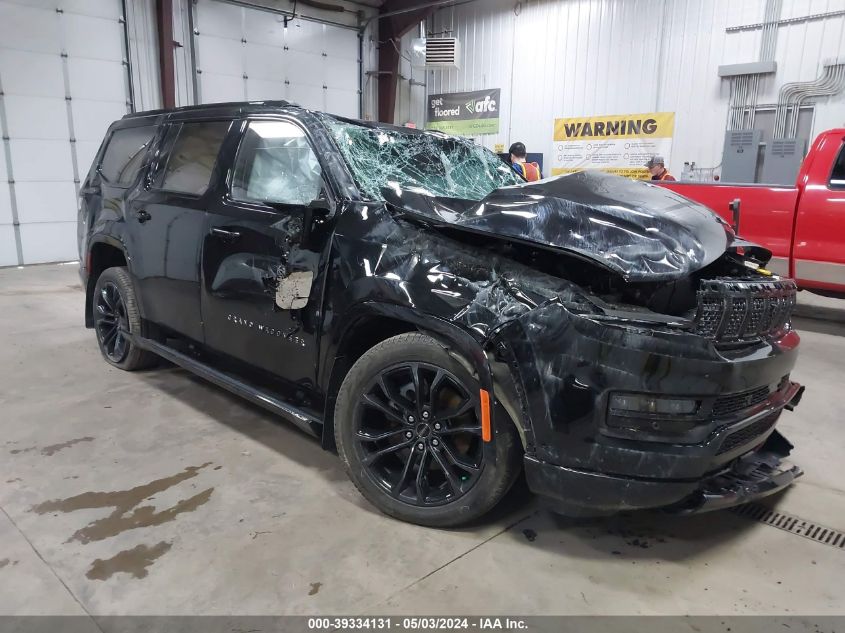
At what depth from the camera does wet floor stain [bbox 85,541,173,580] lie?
2188mm

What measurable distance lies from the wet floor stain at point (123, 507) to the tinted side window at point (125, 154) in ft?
7.12

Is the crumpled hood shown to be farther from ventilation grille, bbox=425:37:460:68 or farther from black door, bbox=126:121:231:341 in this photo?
ventilation grille, bbox=425:37:460:68

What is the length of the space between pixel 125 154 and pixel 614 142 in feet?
30.9

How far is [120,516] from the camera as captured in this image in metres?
2.57

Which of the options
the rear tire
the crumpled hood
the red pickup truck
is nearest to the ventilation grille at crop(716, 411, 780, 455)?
the crumpled hood

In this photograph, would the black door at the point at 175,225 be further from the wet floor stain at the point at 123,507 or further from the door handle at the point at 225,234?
the wet floor stain at the point at 123,507

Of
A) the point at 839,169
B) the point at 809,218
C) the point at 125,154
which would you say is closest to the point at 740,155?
the point at 839,169

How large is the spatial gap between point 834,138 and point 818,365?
2.55 m

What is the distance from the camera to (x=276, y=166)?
304 cm

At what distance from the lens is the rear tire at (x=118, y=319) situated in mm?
4016

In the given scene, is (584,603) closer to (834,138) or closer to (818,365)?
(818,365)

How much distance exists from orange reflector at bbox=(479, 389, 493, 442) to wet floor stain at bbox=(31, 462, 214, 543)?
4.51ft

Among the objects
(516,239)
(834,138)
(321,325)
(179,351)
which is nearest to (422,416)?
(321,325)

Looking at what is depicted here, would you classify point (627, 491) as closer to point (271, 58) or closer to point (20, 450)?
point (20, 450)
